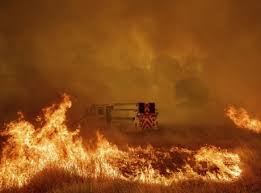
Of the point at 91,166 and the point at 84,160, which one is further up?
the point at 84,160

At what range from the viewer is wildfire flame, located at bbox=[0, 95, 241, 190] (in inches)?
483

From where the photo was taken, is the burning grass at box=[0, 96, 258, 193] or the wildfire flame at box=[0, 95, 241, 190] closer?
the burning grass at box=[0, 96, 258, 193]

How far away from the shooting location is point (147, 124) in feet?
74.7

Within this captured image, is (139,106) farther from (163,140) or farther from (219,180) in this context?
(219,180)

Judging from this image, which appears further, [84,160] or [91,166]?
[84,160]

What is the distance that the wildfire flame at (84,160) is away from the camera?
12.3 m

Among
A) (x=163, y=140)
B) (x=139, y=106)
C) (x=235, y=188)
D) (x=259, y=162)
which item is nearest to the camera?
(x=235, y=188)

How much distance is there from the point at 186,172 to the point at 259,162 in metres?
2.95

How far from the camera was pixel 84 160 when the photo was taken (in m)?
13.9

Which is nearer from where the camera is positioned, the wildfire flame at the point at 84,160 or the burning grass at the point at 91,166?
the burning grass at the point at 91,166

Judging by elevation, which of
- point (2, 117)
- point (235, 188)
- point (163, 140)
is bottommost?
point (235, 188)

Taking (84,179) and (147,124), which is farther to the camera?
(147,124)

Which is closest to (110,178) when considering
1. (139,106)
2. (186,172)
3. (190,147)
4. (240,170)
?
(186,172)

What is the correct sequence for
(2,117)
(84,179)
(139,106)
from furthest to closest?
(2,117) → (139,106) → (84,179)
